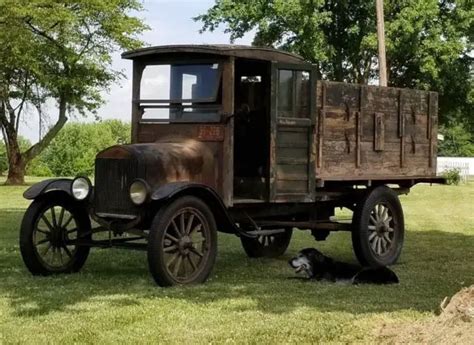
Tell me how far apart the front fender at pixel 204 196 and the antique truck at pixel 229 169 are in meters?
0.02

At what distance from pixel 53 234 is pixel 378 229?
4.07m

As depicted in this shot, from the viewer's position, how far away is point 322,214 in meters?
10.8

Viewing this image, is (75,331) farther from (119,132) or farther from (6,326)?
(119,132)

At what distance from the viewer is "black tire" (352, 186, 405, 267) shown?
10.1 meters

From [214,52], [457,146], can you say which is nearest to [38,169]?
[214,52]

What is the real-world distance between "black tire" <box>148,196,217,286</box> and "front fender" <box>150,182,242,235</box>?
102 millimetres

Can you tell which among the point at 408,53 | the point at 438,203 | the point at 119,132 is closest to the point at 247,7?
the point at 408,53

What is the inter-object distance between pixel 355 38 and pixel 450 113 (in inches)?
277

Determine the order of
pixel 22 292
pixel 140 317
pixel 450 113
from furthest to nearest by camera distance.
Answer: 1. pixel 450 113
2. pixel 22 292
3. pixel 140 317

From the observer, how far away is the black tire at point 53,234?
877cm

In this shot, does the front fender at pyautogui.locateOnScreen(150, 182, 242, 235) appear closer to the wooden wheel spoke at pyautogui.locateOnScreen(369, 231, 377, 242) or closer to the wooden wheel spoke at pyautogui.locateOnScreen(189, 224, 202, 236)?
the wooden wheel spoke at pyautogui.locateOnScreen(189, 224, 202, 236)

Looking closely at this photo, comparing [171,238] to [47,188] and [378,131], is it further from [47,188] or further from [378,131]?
[378,131]

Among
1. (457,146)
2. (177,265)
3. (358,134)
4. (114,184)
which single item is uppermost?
(457,146)

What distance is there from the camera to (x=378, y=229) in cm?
1052
